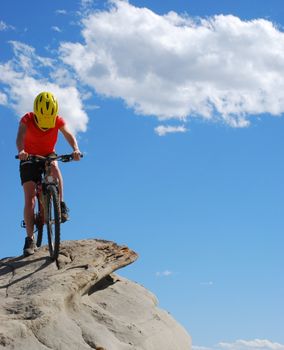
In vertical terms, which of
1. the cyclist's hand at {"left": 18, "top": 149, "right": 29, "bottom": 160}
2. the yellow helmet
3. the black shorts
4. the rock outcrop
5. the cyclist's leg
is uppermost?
the yellow helmet

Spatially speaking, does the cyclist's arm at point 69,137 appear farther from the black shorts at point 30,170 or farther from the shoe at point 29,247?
the shoe at point 29,247

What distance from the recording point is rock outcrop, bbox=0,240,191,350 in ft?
30.3

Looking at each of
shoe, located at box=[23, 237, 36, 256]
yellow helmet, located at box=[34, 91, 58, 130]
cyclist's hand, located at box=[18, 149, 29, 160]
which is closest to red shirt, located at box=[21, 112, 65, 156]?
→ yellow helmet, located at box=[34, 91, 58, 130]

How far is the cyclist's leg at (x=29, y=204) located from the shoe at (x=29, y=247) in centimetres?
8

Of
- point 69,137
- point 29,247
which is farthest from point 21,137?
point 29,247

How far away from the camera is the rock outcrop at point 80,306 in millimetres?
9250

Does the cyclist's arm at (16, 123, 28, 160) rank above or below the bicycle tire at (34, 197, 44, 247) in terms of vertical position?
above

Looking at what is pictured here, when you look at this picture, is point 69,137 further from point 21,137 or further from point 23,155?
point 23,155

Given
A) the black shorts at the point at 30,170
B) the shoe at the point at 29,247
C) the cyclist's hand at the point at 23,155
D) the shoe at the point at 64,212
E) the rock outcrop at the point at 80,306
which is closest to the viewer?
the rock outcrop at the point at 80,306

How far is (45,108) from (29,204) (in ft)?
6.25

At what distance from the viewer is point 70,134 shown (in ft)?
40.2

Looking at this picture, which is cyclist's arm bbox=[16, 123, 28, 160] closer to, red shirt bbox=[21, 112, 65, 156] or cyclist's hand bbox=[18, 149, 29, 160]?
red shirt bbox=[21, 112, 65, 156]

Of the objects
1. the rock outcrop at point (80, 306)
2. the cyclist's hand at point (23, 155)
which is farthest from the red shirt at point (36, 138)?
the rock outcrop at point (80, 306)

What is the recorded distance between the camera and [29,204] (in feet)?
39.6
